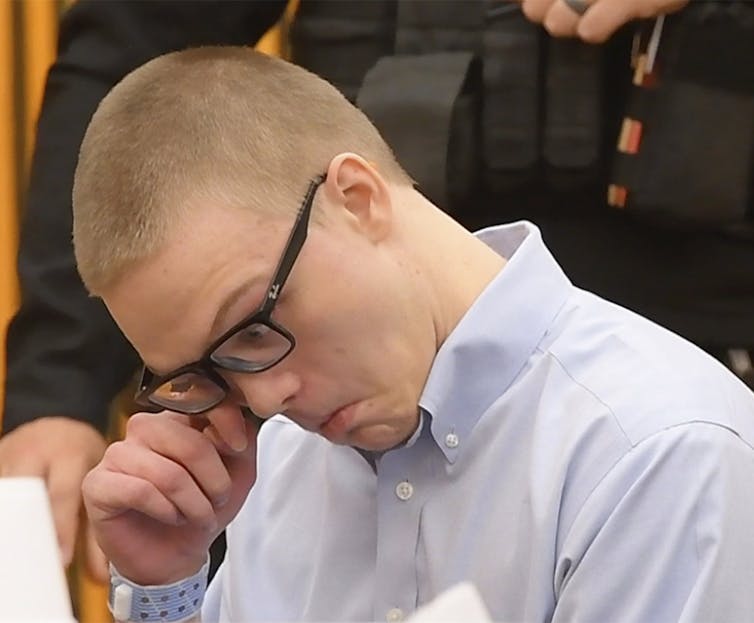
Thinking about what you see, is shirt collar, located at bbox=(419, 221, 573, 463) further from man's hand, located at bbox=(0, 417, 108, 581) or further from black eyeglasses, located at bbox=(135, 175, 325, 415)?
man's hand, located at bbox=(0, 417, 108, 581)

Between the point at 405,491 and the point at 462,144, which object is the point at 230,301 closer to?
the point at 405,491

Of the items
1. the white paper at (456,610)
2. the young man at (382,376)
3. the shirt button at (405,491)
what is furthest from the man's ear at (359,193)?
the white paper at (456,610)

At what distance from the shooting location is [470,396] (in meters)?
1.07

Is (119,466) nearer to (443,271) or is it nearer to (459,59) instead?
(443,271)

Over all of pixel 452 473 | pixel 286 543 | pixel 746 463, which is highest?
pixel 746 463

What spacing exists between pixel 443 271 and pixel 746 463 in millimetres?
280

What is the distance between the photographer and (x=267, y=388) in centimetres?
101

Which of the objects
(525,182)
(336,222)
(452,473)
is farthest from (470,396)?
(525,182)

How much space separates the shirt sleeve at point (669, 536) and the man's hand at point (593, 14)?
575 mm

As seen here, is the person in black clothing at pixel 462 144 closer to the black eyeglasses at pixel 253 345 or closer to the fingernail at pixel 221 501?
the fingernail at pixel 221 501

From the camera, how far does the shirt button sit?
3.60ft

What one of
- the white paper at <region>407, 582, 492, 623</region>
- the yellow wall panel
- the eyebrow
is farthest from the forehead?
the yellow wall panel

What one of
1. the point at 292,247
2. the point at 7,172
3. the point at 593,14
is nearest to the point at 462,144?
the point at 593,14

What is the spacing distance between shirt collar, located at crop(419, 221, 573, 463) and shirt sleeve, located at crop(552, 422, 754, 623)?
0.14 meters
